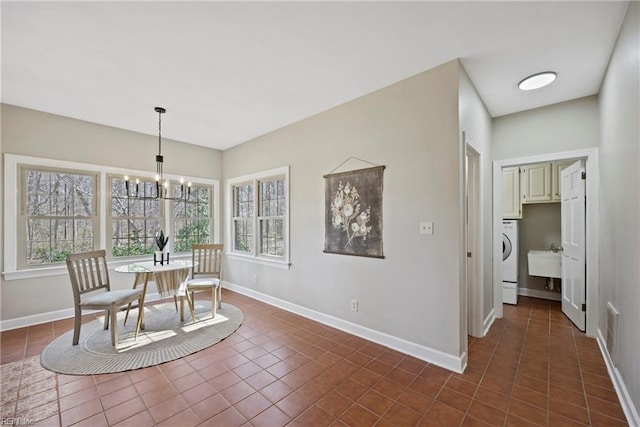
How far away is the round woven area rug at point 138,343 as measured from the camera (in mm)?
2439

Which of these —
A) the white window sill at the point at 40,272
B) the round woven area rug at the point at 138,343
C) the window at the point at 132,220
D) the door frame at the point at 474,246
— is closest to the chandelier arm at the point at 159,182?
the window at the point at 132,220

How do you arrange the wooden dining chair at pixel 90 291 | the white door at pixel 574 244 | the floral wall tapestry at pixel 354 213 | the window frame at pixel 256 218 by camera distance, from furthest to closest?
the window frame at pixel 256 218, the white door at pixel 574 244, the floral wall tapestry at pixel 354 213, the wooden dining chair at pixel 90 291

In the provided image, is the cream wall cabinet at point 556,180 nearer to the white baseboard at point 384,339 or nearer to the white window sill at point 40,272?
the white baseboard at point 384,339

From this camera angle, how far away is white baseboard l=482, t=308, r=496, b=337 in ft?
10.2

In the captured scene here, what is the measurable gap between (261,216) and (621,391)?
4295mm

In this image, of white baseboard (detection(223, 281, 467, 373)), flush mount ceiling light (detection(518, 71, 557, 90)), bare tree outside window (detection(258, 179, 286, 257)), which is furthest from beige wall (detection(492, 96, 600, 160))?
bare tree outside window (detection(258, 179, 286, 257))

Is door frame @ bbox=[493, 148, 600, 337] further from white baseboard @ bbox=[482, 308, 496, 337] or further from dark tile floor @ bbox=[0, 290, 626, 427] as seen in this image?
white baseboard @ bbox=[482, 308, 496, 337]

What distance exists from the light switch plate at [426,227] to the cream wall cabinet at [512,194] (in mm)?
2946

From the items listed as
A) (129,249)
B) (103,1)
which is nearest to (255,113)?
(103,1)

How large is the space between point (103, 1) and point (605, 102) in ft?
13.8

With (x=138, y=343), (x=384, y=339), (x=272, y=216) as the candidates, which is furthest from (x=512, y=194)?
(x=138, y=343)

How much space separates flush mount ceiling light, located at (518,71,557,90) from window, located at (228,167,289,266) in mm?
2904

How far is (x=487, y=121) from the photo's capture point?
339 centimetres

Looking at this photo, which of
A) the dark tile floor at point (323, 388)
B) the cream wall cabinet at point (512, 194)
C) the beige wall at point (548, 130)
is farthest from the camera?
the cream wall cabinet at point (512, 194)
